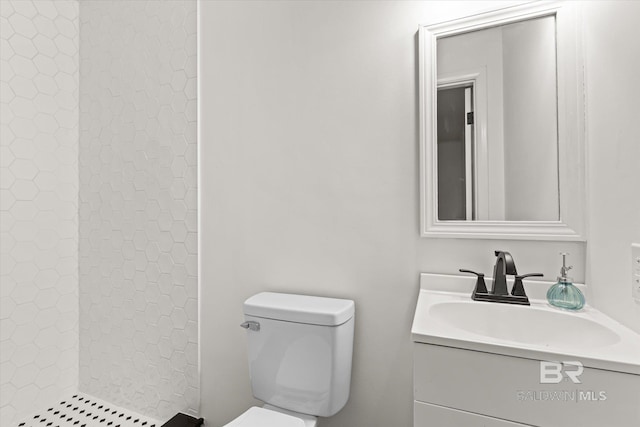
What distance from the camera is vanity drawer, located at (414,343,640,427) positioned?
68cm

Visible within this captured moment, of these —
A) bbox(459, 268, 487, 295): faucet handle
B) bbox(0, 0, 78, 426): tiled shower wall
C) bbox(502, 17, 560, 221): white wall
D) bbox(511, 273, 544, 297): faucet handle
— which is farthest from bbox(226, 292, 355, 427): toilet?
bbox(0, 0, 78, 426): tiled shower wall

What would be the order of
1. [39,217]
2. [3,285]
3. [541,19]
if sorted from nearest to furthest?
[541,19]
[3,285]
[39,217]

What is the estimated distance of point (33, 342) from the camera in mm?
1702

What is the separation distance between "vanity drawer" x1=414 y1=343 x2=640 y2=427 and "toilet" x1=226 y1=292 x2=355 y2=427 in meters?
0.41

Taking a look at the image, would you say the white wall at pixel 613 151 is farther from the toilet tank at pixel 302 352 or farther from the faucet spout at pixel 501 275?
the toilet tank at pixel 302 352

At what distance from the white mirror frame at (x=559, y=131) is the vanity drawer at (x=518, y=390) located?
480mm

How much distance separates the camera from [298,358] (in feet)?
3.98

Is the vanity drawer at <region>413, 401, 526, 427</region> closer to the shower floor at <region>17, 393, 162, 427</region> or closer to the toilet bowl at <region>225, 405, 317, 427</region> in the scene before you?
the toilet bowl at <region>225, 405, 317, 427</region>

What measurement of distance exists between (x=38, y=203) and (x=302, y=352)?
1.56 meters

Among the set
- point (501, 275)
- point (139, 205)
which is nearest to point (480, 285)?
point (501, 275)

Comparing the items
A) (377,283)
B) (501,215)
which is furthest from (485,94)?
(377,283)

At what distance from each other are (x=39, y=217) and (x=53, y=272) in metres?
0.29

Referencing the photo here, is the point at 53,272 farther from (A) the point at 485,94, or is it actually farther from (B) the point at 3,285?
(A) the point at 485,94

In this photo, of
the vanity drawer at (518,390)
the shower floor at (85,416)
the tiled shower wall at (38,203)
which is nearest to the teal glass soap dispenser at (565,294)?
the vanity drawer at (518,390)
